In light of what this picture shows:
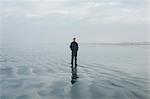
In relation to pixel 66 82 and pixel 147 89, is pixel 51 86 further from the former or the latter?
pixel 147 89

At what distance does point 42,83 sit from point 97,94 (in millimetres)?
3741

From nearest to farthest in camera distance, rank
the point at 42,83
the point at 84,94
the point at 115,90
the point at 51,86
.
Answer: the point at 84,94 → the point at 115,90 → the point at 51,86 → the point at 42,83

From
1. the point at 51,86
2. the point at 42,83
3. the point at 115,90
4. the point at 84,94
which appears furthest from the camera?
the point at 42,83

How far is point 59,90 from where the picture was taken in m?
13.1

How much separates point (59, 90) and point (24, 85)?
225 centimetres

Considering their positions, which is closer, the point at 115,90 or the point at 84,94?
the point at 84,94

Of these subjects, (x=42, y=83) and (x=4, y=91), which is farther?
(x=42, y=83)

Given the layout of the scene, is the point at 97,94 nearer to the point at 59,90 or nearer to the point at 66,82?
the point at 59,90

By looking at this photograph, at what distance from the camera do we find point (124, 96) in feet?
39.1

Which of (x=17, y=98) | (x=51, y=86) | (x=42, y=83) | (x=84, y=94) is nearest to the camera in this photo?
(x=17, y=98)

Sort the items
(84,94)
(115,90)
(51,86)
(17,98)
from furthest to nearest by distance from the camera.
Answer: (51,86), (115,90), (84,94), (17,98)

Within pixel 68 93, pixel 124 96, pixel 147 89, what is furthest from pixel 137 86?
pixel 68 93

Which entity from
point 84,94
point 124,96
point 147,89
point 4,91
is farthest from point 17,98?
point 147,89

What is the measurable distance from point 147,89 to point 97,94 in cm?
258
